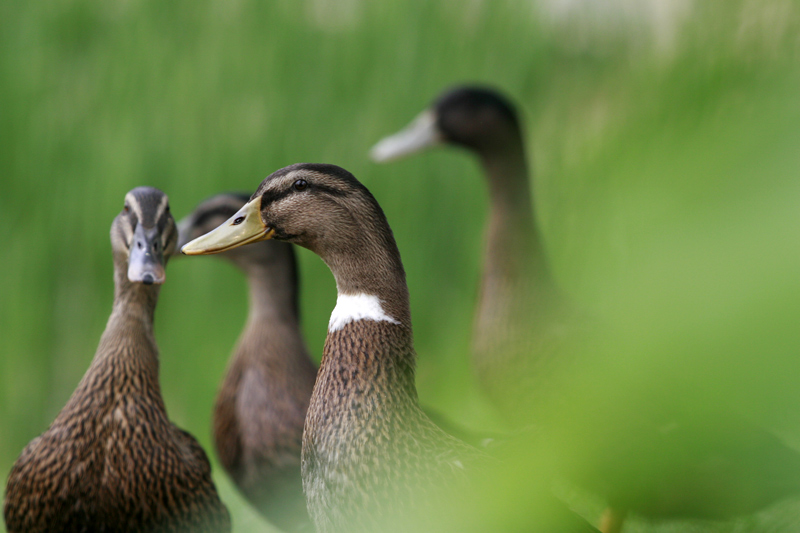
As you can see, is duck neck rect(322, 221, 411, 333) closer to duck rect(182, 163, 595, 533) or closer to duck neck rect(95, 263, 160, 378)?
duck rect(182, 163, 595, 533)

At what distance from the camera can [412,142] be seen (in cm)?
351

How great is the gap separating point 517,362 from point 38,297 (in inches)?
91.0

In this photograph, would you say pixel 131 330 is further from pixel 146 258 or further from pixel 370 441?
pixel 370 441

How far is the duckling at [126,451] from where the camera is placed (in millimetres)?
1850

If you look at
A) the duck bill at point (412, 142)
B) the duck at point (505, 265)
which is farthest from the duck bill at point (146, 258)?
the duck bill at point (412, 142)

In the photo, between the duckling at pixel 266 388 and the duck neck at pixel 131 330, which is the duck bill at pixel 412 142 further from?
the duck neck at pixel 131 330

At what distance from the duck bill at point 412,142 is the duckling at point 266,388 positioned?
0.72 metres

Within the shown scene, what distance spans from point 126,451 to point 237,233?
0.65 meters

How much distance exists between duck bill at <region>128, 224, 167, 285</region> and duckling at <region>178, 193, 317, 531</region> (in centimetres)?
87

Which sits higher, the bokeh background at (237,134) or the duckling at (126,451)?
the bokeh background at (237,134)

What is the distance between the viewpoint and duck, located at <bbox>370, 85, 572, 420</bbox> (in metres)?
2.88

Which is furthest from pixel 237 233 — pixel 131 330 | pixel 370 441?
pixel 131 330

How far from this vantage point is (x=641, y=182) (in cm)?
35

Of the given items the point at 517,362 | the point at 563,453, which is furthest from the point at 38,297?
the point at 563,453
